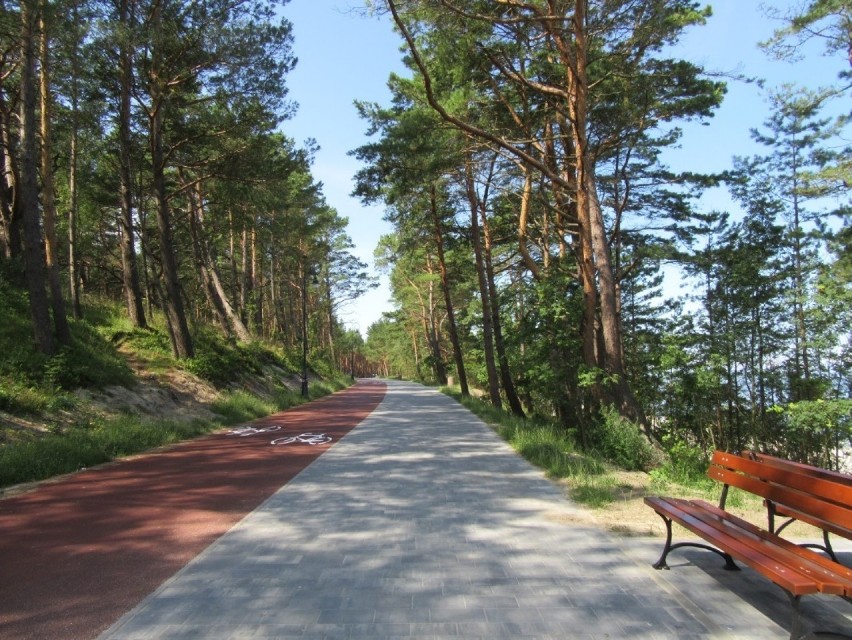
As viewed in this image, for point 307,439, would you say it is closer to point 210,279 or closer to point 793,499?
point 793,499

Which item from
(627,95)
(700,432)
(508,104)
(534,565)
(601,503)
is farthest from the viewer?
(700,432)

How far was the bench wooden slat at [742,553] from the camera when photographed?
2.79 m

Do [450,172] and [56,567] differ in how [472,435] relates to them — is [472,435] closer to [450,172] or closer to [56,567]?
[450,172]

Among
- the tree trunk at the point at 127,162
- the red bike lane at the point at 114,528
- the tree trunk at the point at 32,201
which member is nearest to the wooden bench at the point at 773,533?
the red bike lane at the point at 114,528

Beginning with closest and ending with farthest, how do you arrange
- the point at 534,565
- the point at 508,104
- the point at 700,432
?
the point at 534,565 < the point at 508,104 < the point at 700,432

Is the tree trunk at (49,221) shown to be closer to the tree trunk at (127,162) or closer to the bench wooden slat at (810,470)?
the tree trunk at (127,162)

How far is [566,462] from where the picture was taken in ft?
25.4

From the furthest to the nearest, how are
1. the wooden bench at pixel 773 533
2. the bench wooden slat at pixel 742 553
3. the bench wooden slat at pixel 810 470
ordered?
1. the bench wooden slat at pixel 810 470
2. the wooden bench at pixel 773 533
3. the bench wooden slat at pixel 742 553

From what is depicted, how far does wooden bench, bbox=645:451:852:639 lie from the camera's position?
2.89 m

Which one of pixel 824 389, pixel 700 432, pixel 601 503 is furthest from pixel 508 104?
pixel 824 389

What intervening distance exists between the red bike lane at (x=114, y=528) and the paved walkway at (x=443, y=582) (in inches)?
11.2

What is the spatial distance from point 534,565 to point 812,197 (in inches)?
613

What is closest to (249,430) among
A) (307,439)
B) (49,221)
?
(307,439)

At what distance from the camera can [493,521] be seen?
5430mm
